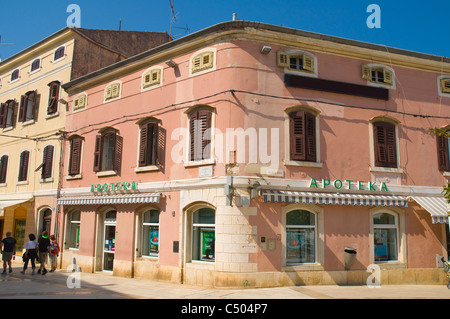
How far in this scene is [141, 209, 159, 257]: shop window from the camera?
1447cm

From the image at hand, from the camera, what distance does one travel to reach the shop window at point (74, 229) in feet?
58.7

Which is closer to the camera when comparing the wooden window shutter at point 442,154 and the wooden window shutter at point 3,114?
the wooden window shutter at point 442,154

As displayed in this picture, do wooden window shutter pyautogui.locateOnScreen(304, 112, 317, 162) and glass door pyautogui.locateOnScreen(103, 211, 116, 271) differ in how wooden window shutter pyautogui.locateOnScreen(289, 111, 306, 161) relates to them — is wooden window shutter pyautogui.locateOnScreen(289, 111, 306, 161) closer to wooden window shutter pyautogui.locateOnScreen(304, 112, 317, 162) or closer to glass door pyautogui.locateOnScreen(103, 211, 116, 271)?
wooden window shutter pyautogui.locateOnScreen(304, 112, 317, 162)

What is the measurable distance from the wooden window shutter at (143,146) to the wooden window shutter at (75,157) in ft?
13.9

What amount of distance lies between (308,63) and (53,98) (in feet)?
42.5

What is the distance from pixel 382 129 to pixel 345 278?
5.35 meters

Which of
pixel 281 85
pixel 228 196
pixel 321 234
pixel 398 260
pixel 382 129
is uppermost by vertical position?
pixel 281 85

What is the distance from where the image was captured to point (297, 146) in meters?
13.0

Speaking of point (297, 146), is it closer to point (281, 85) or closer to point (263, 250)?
point (281, 85)

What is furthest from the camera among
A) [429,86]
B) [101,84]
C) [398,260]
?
[101,84]

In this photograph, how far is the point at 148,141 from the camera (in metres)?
15.1

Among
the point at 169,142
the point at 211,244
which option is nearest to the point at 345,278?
the point at 211,244

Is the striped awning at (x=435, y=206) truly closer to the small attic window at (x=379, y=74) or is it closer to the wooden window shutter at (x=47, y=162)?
the small attic window at (x=379, y=74)

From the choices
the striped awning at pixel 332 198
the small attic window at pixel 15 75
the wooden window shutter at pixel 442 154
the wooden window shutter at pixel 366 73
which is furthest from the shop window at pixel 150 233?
the small attic window at pixel 15 75
